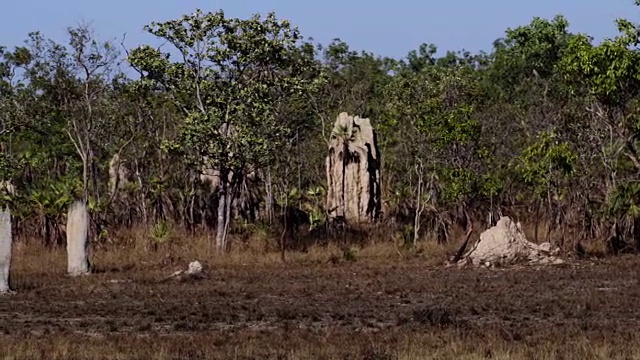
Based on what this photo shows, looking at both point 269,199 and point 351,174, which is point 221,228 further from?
point 351,174

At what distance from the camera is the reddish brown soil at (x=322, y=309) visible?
1750 centimetres

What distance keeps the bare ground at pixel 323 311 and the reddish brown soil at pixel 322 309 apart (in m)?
0.03

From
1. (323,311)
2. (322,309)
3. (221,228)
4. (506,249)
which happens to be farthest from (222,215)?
(323,311)

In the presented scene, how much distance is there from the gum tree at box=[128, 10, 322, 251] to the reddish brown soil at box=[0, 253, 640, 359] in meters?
4.28

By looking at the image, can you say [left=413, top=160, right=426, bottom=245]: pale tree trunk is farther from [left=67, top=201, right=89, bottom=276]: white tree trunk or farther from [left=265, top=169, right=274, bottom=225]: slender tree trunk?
[left=67, top=201, right=89, bottom=276]: white tree trunk

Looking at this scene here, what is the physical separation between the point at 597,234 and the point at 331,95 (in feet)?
62.7

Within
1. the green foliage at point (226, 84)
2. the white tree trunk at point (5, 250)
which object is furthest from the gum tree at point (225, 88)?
the white tree trunk at point (5, 250)

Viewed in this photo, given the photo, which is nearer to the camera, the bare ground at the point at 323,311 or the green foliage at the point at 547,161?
the bare ground at the point at 323,311

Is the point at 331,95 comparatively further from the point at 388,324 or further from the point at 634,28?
the point at 388,324

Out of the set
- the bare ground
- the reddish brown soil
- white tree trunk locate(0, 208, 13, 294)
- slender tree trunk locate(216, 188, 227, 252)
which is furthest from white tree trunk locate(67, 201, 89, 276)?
slender tree trunk locate(216, 188, 227, 252)

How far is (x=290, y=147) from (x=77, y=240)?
17799mm

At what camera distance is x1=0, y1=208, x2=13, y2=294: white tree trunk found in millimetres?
27016

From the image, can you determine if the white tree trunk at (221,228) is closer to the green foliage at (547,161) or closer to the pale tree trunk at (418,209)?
the pale tree trunk at (418,209)

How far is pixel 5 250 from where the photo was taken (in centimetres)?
2709
